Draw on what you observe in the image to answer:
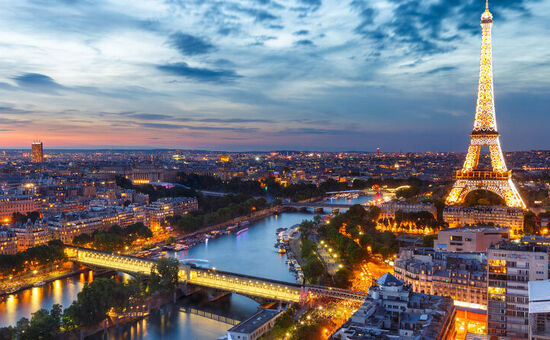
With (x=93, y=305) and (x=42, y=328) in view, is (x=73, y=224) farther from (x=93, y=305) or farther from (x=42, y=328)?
(x=42, y=328)

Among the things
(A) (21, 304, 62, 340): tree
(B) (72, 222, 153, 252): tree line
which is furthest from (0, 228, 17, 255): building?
(A) (21, 304, 62, 340): tree

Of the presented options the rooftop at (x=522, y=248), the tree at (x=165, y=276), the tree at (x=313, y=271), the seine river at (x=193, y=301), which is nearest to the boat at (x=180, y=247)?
the seine river at (x=193, y=301)

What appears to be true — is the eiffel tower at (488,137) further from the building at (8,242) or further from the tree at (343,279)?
the building at (8,242)

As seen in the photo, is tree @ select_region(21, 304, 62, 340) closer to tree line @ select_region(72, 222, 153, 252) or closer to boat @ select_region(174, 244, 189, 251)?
tree line @ select_region(72, 222, 153, 252)

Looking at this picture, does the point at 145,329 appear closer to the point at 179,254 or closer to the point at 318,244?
the point at 179,254

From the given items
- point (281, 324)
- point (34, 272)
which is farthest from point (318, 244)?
point (34, 272)

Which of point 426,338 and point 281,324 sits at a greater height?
point 426,338
